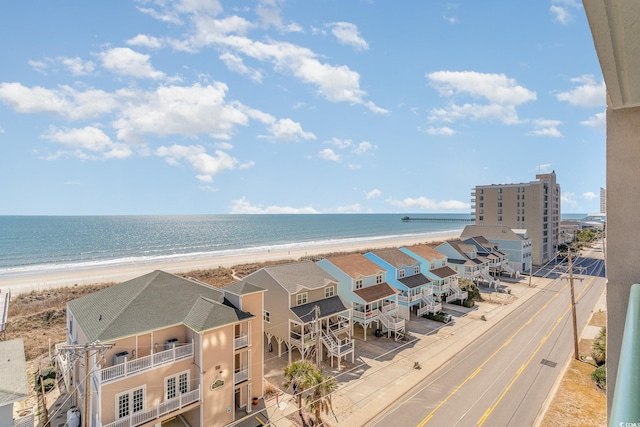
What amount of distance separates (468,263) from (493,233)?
722 inches

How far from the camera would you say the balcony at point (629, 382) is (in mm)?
1247

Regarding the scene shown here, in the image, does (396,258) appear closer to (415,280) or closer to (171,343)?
(415,280)

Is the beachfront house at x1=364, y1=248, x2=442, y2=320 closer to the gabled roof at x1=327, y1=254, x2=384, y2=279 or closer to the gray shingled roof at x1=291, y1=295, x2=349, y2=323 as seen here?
the gabled roof at x1=327, y1=254, x2=384, y2=279

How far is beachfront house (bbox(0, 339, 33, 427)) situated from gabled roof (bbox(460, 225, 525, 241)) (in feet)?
212

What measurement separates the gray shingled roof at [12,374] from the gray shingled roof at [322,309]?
1674 centimetres

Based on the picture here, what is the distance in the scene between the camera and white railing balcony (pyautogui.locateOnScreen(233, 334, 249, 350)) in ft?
66.9

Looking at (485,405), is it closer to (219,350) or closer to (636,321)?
(219,350)

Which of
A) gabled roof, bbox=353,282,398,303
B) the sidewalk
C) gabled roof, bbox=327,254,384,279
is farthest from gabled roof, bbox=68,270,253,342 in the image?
gabled roof, bbox=327,254,384,279

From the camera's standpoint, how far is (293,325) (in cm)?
2802

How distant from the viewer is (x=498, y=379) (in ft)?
77.5

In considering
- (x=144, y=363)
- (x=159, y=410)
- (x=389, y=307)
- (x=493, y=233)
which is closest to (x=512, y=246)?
(x=493, y=233)

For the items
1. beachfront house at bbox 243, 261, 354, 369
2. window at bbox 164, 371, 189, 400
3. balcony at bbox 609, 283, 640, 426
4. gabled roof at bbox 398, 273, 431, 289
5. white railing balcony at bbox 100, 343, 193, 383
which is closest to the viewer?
balcony at bbox 609, 283, 640, 426

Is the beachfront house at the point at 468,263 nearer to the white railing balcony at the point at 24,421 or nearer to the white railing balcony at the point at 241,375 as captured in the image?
the white railing balcony at the point at 241,375

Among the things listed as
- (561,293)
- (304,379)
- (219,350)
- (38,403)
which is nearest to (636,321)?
(304,379)
